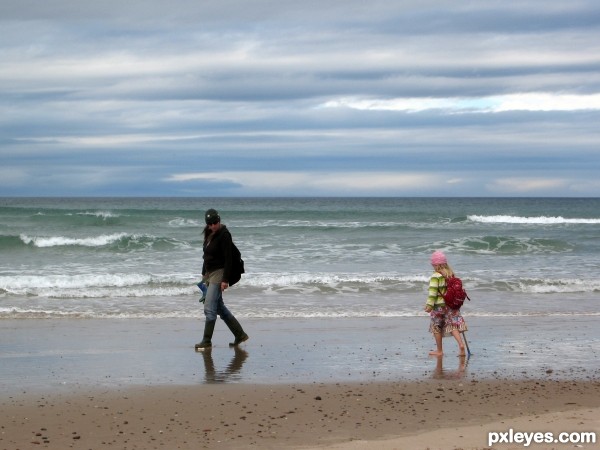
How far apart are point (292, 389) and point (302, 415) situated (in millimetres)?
1008

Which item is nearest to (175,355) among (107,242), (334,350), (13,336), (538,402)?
(334,350)

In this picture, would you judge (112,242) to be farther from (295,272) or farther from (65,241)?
(295,272)

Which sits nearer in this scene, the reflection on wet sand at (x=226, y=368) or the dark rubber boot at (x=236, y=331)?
A: the reflection on wet sand at (x=226, y=368)

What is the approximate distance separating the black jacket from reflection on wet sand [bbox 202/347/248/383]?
87 cm

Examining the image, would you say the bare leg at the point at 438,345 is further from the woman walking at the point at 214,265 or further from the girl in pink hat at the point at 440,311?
the woman walking at the point at 214,265

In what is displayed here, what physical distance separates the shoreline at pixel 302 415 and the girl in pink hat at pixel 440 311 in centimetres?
145

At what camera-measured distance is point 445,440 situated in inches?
232

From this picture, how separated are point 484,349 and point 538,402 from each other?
281cm

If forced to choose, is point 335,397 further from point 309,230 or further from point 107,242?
point 309,230

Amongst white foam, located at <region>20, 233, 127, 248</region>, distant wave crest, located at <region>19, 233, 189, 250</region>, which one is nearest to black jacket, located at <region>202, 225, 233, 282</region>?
distant wave crest, located at <region>19, 233, 189, 250</region>

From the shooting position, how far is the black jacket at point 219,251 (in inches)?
392

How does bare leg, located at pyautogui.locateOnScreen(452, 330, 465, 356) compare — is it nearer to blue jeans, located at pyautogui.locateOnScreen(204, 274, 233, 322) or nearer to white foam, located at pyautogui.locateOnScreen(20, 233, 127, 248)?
blue jeans, located at pyautogui.locateOnScreen(204, 274, 233, 322)

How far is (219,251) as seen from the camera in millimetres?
10039

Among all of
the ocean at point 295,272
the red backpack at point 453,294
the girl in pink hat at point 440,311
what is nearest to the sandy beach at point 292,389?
the girl in pink hat at point 440,311
